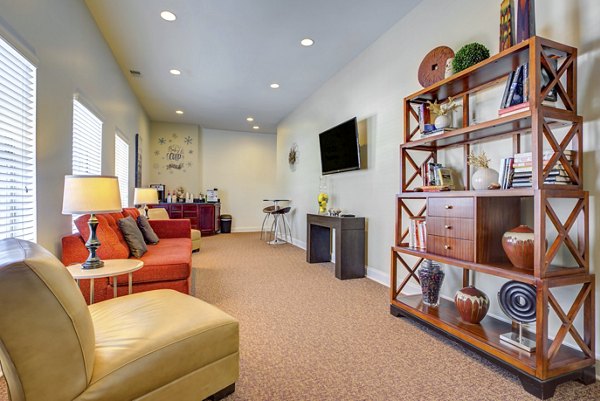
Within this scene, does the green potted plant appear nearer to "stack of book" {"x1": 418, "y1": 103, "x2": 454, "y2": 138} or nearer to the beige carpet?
"stack of book" {"x1": 418, "y1": 103, "x2": 454, "y2": 138}

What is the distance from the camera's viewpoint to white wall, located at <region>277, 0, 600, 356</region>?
176 centimetres

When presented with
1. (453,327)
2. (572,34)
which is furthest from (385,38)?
(453,327)

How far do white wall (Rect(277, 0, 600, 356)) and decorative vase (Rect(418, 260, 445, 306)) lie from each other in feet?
0.91

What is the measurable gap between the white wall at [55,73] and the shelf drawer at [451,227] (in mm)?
2820

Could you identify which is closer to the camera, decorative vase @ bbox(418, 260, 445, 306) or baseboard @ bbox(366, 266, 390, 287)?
decorative vase @ bbox(418, 260, 445, 306)

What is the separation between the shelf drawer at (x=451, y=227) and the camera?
1.98 metres

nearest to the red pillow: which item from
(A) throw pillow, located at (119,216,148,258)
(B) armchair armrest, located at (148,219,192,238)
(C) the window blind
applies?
(A) throw pillow, located at (119,216,148,258)

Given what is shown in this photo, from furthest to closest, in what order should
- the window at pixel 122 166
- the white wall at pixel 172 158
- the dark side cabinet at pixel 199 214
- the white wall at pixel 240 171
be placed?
the white wall at pixel 240 171 < the white wall at pixel 172 158 < the dark side cabinet at pixel 199 214 < the window at pixel 122 166

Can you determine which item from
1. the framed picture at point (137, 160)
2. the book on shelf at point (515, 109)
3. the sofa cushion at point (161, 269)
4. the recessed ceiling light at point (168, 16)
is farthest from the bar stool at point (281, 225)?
the book on shelf at point (515, 109)

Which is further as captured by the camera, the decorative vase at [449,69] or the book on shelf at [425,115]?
the book on shelf at [425,115]

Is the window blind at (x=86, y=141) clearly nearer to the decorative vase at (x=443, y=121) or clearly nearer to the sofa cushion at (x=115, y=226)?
the sofa cushion at (x=115, y=226)

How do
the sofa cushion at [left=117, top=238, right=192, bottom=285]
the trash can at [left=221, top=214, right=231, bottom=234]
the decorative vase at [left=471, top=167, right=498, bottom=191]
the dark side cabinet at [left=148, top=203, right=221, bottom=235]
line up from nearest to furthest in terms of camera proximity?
the decorative vase at [left=471, top=167, right=498, bottom=191] → the sofa cushion at [left=117, top=238, right=192, bottom=285] → the dark side cabinet at [left=148, top=203, right=221, bottom=235] → the trash can at [left=221, top=214, right=231, bottom=234]

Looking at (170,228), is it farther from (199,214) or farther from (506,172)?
(506,172)

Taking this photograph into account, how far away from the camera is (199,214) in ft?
24.3
